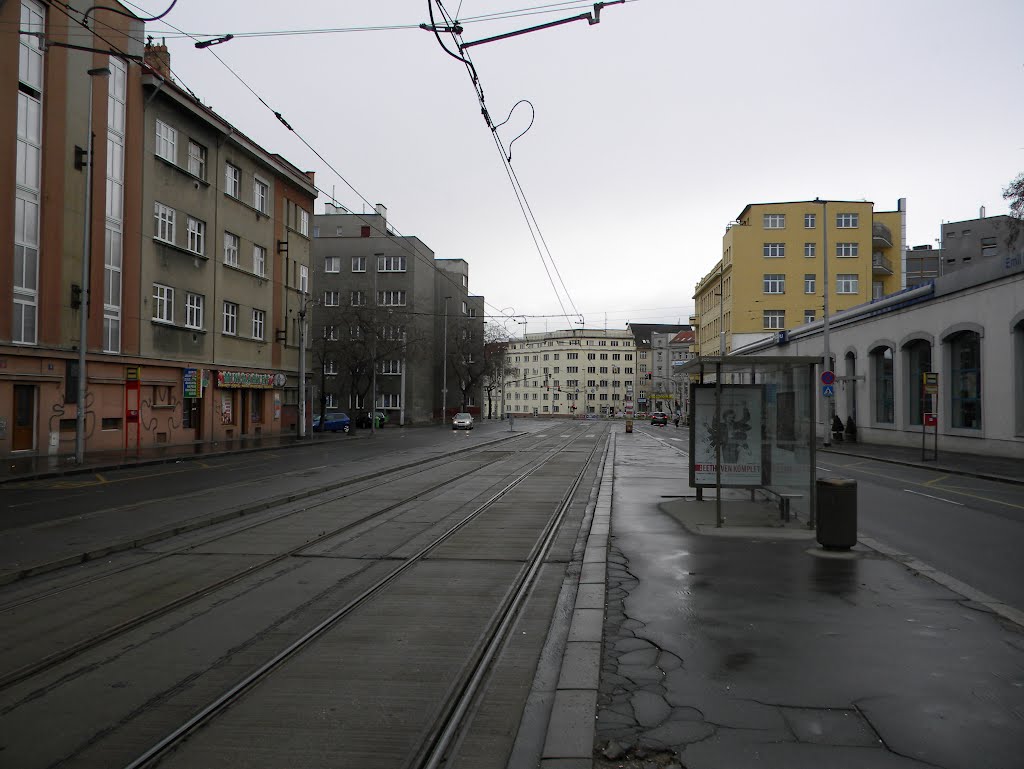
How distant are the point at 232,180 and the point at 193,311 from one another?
7420 mm

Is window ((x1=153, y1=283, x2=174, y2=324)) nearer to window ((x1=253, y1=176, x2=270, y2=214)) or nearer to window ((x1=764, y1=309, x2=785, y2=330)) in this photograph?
window ((x1=253, y1=176, x2=270, y2=214))

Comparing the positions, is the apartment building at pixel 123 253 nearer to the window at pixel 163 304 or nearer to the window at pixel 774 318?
the window at pixel 163 304

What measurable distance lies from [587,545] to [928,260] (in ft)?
334

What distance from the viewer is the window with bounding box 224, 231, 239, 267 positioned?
120ft

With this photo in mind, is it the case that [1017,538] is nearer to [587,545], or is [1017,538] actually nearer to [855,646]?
[587,545]

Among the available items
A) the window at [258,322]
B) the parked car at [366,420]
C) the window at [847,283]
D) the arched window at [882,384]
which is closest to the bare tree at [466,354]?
the parked car at [366,420]

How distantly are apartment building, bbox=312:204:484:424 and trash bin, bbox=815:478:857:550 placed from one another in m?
43.5

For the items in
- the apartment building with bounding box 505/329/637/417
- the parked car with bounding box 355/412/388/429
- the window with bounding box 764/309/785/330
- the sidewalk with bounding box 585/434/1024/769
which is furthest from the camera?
the apartment building with bounding box 505/329/637/417

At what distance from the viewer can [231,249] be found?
37250 mm

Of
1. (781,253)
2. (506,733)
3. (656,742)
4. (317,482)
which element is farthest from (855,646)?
(781,253)

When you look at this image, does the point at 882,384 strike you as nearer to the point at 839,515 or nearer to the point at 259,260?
the point at 259,260

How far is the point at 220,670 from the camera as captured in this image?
5.20 meters

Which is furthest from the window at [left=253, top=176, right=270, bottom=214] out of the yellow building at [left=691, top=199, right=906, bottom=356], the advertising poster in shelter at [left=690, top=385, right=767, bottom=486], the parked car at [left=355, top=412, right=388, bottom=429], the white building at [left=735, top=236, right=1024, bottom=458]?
the yellow building at [left=691, top=199, right=906, bottom=356]

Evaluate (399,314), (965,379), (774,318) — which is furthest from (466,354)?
(965,379)
